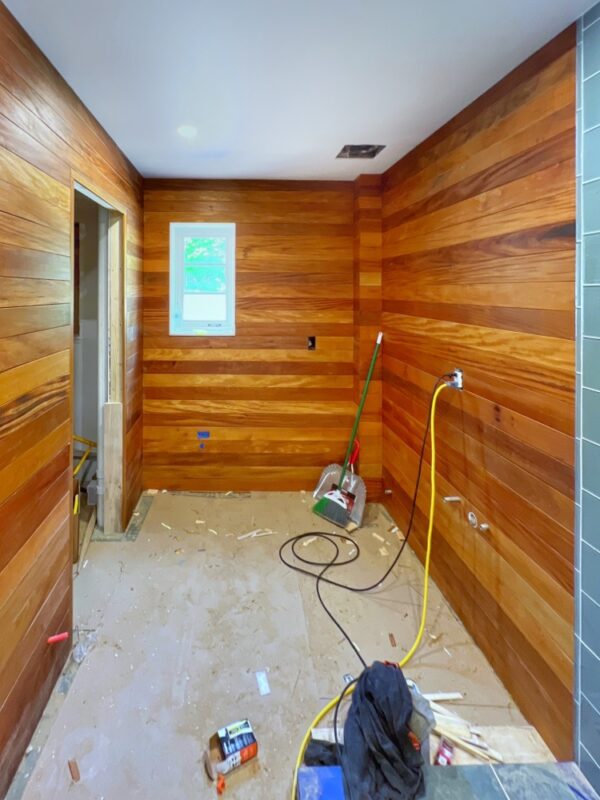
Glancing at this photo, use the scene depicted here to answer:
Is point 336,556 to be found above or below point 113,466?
below

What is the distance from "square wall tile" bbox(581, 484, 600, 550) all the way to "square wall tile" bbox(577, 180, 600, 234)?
0.76 m

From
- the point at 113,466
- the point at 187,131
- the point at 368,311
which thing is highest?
the point at 187,131

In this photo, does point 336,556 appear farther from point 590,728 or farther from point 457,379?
point 590,728

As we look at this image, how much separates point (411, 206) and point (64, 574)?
102 inches

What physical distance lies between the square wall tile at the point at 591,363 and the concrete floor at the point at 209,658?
125 centimetres

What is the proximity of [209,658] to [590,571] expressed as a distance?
147cm

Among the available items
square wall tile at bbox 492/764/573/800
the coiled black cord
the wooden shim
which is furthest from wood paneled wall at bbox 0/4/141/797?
square wall tile at bbox 492/764/573/800

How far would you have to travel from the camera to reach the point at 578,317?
1.36m

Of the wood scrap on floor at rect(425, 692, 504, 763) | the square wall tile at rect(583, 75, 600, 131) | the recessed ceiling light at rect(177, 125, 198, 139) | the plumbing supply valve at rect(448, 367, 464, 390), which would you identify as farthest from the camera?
the recessed ceiling light at rect(177, 125, 198, 139)

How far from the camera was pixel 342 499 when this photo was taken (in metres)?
3.17

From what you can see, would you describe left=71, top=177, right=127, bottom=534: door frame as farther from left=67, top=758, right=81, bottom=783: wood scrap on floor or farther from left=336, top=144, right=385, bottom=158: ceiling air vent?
A: left=67, top=758, right=81, bottom=783: wood scrap on floor

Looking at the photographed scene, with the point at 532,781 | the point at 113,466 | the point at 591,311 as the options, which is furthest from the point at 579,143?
the point at 113,466

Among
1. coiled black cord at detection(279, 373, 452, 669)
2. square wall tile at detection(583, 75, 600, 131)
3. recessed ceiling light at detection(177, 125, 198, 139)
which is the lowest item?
coiled black cord at detection(279, 373, 452, 669)

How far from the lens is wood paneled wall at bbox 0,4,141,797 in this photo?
1.38 m
